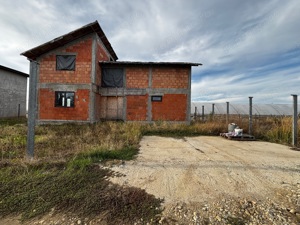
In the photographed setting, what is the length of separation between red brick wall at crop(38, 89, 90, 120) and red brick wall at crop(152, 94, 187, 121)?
4.92 metres

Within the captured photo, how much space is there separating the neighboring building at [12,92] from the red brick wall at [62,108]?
7.13 metres

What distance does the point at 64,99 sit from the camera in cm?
1134

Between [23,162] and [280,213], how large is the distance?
15.3ft

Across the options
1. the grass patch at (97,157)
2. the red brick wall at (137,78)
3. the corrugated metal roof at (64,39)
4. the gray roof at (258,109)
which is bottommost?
the grass patch at (97,157)

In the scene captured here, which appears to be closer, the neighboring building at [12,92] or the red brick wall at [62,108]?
the red brick wall at [62,108]

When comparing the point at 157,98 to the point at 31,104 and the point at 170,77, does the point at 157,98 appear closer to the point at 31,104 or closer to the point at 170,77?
the point at 170,77

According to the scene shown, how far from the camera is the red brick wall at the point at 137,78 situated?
1197cm

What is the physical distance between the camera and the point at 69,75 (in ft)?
36.8

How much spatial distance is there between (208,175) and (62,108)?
36.1 feet

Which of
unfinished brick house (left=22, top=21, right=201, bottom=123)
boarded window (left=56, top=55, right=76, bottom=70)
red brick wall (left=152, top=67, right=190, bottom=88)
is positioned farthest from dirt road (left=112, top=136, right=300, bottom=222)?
boarded window (left=56, top=55, right=76, bottom=70)

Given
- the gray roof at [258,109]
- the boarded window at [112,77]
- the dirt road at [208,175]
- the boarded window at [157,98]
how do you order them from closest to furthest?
the dirt road at [208,175] < the boarded window at [157,98] < the boarded window at [112,77] < the gray roof at [258,109]

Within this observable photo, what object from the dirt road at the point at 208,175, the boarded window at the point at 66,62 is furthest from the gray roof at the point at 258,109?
the dirt road at the point at 208,175

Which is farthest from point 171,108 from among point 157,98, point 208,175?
point 208,175

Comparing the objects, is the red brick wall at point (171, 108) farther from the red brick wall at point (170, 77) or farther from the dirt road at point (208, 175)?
the dirt road at point (208, 175)
